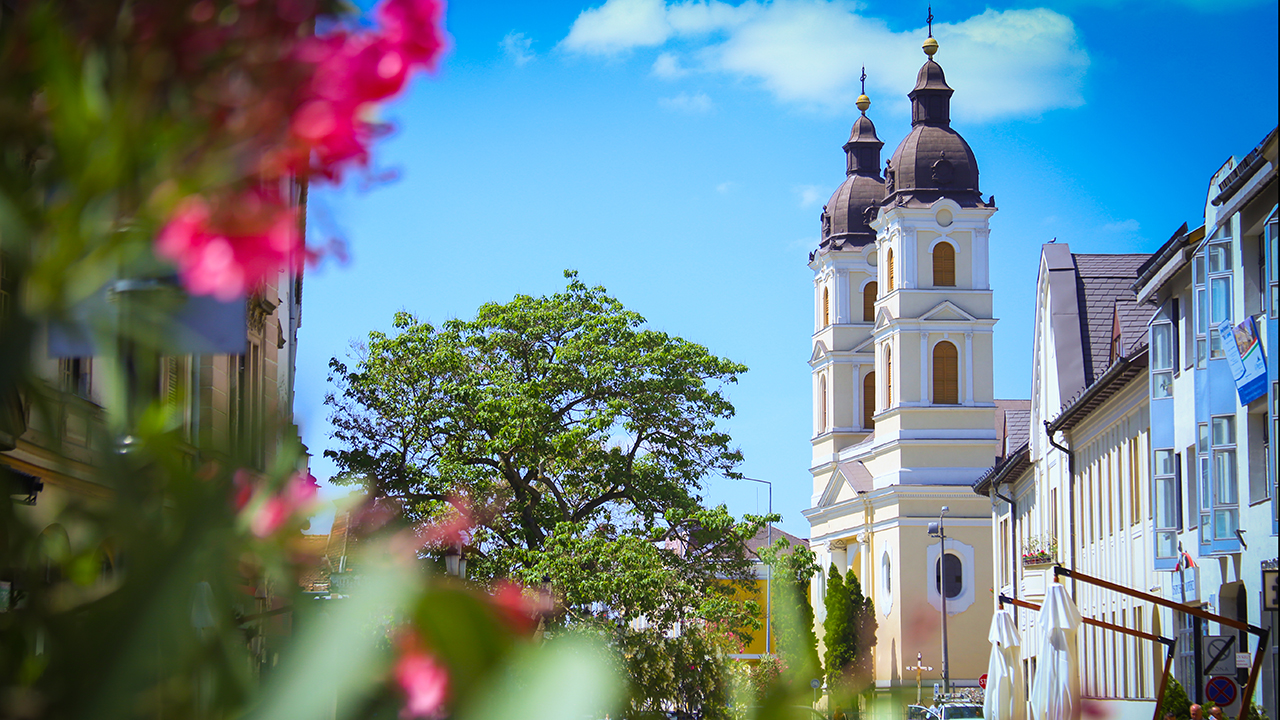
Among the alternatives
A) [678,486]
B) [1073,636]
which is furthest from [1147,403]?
[678,486]

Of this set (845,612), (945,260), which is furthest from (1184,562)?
(945,260)

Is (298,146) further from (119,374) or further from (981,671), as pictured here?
(981,671)

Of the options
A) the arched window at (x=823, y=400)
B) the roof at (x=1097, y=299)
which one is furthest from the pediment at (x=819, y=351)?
the roof at (x=1097, y=299)

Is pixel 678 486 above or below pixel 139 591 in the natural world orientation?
above

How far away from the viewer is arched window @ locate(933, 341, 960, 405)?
262 ft

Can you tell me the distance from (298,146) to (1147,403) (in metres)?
27.6

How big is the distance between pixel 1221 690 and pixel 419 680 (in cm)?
1907

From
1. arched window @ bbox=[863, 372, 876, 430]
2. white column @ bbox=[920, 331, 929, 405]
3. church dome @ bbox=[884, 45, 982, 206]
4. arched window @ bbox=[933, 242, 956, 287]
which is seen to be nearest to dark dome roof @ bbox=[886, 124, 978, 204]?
church dome @ bbox=[884, 45, 982, 206]

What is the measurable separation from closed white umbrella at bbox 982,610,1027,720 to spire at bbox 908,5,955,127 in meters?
61.4

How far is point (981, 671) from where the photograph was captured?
75.8 meters

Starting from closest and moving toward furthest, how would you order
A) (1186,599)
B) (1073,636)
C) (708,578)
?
1. (1073,636)
2. (1186,599)
3. (708,578)

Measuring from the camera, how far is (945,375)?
80.1 metres

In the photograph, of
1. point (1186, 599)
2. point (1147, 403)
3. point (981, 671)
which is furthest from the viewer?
point (981, 671)

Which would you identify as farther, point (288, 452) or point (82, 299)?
point (288, 452)
